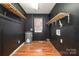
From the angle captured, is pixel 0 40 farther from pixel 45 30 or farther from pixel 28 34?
pixel 45 30

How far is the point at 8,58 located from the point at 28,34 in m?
6.12

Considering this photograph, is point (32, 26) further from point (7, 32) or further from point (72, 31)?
point (72, 31)

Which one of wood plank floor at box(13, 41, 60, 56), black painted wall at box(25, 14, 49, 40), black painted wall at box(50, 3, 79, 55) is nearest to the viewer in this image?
black painted wall at box(50, 3, 79, 55)

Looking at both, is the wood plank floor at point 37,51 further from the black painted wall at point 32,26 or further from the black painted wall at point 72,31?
the black painted wall at point 32,26

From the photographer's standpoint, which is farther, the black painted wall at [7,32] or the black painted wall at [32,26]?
the black painted wall at [32,26]

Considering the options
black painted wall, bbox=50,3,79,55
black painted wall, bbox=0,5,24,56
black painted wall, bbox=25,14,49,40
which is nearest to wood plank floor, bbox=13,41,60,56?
black painted wall, bbox=0,5,24,56

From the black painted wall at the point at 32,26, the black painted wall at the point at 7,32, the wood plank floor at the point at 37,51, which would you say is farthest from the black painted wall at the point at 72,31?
the black painted wall at the point at 32,26

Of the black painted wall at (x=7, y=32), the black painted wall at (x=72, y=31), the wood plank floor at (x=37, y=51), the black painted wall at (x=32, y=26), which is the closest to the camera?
the black painted wall at (x=72, y=31)

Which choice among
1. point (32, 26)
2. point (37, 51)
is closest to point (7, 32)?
point (37, 51)

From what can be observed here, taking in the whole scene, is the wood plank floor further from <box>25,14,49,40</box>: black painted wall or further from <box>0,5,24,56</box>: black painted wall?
<box>25,14,49,40</box>: black painted wall

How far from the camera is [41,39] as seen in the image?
793cm

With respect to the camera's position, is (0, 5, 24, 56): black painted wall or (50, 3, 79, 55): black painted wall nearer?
(50, 3, 79, 55): black painted wall

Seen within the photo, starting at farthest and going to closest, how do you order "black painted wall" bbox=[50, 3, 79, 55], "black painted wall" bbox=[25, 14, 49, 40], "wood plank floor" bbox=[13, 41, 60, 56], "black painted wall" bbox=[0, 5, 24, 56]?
"black painted wall" bbox=[25, 14, 49, 40], "wood plank floor" bbox=[13, 41, 60, 56], "black painted wall" bbox=[0, 5, 24, 56], "black painted wall" bbox=[50, 3, 79, 55]

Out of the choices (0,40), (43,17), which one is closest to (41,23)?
(43,17)
